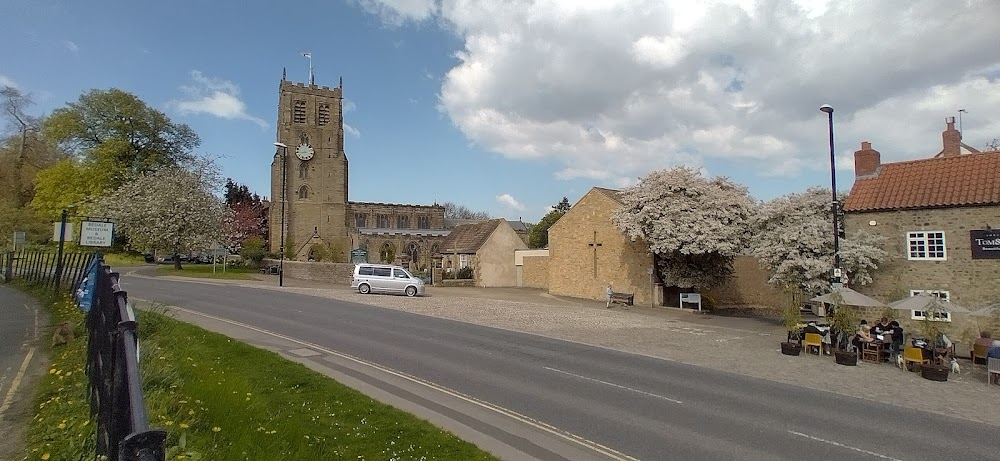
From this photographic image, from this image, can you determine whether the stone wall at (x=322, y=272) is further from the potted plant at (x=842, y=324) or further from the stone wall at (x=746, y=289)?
the potted plant at (x=842, y=324)

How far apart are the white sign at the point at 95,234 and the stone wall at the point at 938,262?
2439 cm

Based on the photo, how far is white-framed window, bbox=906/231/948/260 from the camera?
774 inches

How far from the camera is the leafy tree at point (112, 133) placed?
160ft

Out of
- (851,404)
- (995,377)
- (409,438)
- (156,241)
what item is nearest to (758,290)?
(995,377)

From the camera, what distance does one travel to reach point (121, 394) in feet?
8.45

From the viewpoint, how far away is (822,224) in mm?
22656

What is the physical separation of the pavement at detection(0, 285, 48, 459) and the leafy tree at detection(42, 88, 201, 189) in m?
39.8

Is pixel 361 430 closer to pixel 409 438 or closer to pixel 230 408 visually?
pixel 409 438

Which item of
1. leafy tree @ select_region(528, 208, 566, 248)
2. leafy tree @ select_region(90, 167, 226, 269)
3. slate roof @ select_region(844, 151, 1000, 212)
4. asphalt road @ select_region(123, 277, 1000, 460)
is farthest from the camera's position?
leafy tree @ select_region(528, 208, 566, 248)

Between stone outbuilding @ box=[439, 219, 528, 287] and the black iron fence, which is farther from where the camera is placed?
stone outbuilding @ box=[439, 219, 528, 287]

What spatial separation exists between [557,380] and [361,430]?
551 centimetres

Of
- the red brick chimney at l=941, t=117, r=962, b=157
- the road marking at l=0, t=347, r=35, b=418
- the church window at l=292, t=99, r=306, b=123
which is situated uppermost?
the church window at l=292, t=99, r=306, b=123

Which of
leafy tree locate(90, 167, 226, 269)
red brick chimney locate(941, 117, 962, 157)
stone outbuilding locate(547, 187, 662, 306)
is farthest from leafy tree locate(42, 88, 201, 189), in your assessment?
red brick chimney locate(941, 117, 962, 157)

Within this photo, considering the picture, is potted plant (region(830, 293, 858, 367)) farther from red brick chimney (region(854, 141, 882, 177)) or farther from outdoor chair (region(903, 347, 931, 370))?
red brick chimney (region(854, 141, 882, 177))
